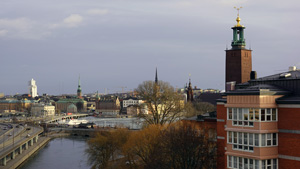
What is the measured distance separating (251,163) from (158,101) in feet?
99.4

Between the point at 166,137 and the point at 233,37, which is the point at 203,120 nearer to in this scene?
the point at 166,137

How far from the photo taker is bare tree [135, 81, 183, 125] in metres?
51.2

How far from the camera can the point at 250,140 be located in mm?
22344

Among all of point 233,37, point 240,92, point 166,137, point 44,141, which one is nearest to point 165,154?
point 166,137

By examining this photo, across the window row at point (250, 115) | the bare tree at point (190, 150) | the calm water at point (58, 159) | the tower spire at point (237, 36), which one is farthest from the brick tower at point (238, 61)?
the window row at point (250, 115)

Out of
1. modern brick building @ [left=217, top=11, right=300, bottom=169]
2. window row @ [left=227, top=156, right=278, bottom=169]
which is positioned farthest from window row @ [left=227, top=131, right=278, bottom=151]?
window row @ [left=227, top=156, right=278, bottom=169]

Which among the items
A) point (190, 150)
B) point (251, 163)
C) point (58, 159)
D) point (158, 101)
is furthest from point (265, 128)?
point (58, 159)

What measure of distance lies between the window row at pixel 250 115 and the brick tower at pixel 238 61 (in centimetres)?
5153

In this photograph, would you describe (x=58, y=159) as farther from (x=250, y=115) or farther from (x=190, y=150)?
(x=250, y=115)

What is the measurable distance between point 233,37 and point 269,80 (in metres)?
50.1

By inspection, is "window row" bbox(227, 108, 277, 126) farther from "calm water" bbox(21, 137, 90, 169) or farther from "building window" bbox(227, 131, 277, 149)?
"calm water" bbox(21, 137, 90, 169)

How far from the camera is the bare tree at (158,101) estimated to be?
168ft

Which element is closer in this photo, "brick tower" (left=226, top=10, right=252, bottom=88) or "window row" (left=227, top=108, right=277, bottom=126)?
"window row" (left=227, top=108, right=277, bottom=126)

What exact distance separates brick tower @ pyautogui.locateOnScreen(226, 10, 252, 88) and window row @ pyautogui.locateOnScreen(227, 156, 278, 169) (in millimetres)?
52038
